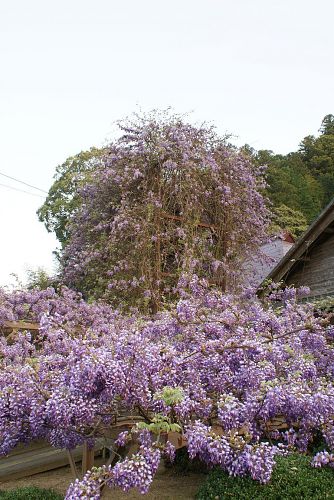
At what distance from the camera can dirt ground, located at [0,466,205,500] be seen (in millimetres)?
6137

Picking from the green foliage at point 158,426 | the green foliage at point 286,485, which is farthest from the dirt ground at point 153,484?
the green foliage at point 158,426

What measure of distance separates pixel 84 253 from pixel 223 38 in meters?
5.32

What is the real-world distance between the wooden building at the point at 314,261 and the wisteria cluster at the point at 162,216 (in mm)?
1261

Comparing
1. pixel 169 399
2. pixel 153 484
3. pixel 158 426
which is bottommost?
pixel 153 484

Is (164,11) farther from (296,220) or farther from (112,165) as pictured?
(296,220)

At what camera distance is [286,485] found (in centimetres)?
438

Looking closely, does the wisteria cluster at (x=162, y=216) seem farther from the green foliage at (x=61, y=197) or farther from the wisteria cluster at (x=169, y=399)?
the green foliage at (x=61, y=197)

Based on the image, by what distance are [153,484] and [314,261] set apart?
6.41 metres

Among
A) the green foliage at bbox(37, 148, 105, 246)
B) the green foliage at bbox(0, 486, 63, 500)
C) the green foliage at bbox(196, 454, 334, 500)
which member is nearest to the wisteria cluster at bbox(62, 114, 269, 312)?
the green foliage at bbox(0, 486, 63, 500)

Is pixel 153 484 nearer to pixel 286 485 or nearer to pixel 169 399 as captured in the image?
pixel 286 485

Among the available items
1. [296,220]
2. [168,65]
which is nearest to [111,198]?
[168,65]

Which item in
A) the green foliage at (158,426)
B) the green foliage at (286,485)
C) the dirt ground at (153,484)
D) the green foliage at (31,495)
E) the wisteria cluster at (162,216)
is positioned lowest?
the dirt ground at (153,484)

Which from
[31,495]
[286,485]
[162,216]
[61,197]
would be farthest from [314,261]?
[61,197]

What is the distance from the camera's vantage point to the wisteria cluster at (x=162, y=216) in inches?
442
